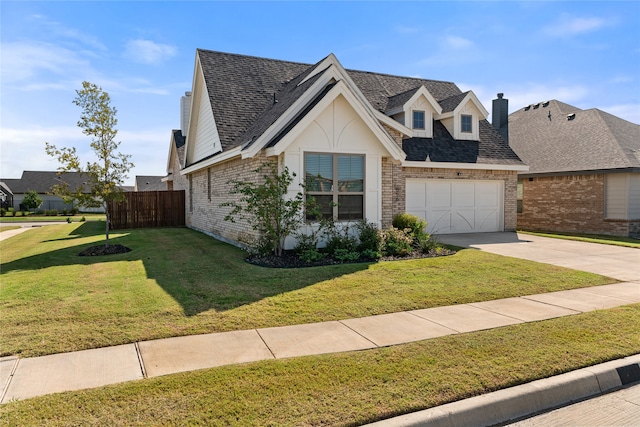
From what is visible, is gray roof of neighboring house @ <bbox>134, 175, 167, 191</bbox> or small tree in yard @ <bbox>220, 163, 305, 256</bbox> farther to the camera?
gray roof of neighboring house @ <bbox>134, 175, 167, 191</bbox>

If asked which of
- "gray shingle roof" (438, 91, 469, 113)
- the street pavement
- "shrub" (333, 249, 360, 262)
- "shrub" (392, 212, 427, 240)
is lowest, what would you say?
the street pavement

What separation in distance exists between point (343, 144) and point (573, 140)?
14722mm

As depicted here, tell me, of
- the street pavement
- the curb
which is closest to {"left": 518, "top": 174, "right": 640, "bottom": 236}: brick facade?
the curb

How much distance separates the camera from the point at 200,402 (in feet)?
12.5

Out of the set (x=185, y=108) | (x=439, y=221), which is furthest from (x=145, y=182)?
(x=439, y=221)

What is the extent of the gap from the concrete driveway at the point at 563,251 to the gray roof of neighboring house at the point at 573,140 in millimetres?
4948

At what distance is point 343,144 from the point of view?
478 inches

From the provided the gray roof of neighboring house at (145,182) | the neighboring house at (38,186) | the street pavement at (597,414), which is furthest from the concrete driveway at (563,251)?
the neighboring house at (38,186)

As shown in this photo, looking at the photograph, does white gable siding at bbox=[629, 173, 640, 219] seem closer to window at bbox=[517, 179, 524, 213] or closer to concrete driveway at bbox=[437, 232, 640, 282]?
concrete driveway at bbox=[437, 232, 640, 282]

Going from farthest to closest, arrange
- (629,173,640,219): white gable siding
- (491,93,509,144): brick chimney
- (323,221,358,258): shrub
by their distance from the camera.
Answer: (491,93,509,144): brick chimney, (629,173,640,219): white gable siding, (323,221,358,258): shrub

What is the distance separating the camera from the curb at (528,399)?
375cm

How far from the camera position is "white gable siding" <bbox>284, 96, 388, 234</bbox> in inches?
460

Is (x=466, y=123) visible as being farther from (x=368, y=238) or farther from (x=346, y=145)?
(x=368, y=238)

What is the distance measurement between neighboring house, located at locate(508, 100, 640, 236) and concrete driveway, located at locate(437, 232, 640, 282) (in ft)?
12.9
